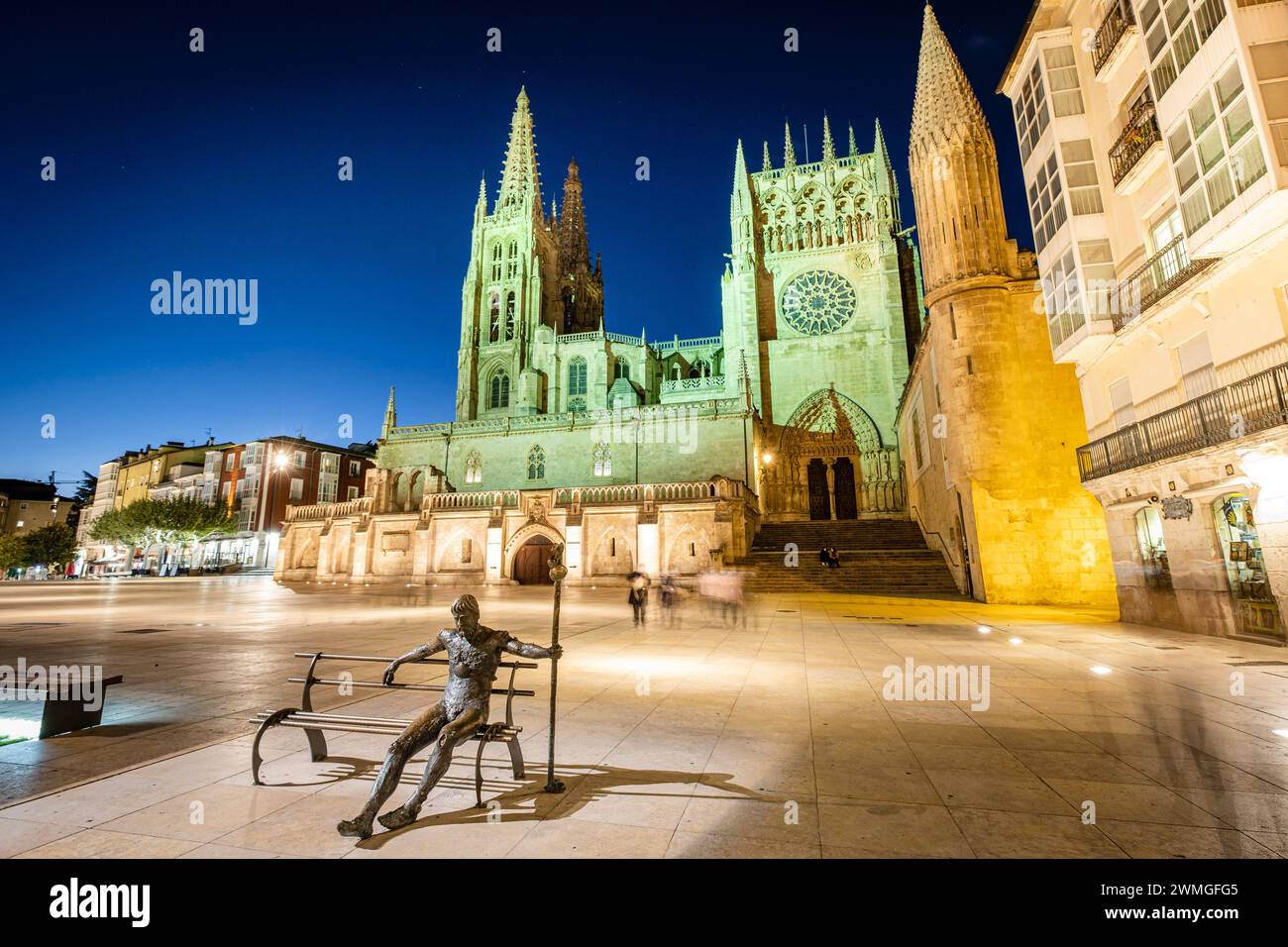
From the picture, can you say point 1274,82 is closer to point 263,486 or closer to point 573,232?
point 263,486

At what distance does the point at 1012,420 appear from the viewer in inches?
671

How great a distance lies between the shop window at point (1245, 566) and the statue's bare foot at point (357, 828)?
13670 mm

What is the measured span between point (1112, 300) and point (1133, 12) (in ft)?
19.2

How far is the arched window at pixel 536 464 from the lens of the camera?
121 feet

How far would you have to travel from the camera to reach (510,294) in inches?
1986

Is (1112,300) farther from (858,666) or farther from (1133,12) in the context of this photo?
(858,666)

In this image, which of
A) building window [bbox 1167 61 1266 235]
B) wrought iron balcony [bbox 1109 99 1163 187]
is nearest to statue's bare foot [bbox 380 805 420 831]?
building window [bbox 1167 61 1266 235]

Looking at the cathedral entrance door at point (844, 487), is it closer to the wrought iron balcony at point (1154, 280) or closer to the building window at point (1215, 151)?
the wrought iron balcony at point (1154, 280)

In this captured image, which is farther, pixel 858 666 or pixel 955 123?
pixel 955 123

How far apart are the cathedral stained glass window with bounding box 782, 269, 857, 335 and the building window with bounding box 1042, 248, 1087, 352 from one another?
24.0 meters

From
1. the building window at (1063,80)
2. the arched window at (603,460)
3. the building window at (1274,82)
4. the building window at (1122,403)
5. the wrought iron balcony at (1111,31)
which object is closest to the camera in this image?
the building window at (1274,82)

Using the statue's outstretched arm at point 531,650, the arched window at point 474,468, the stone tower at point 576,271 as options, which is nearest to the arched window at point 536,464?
the arched window at point 474,468

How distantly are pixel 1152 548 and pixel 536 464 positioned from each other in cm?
3107
